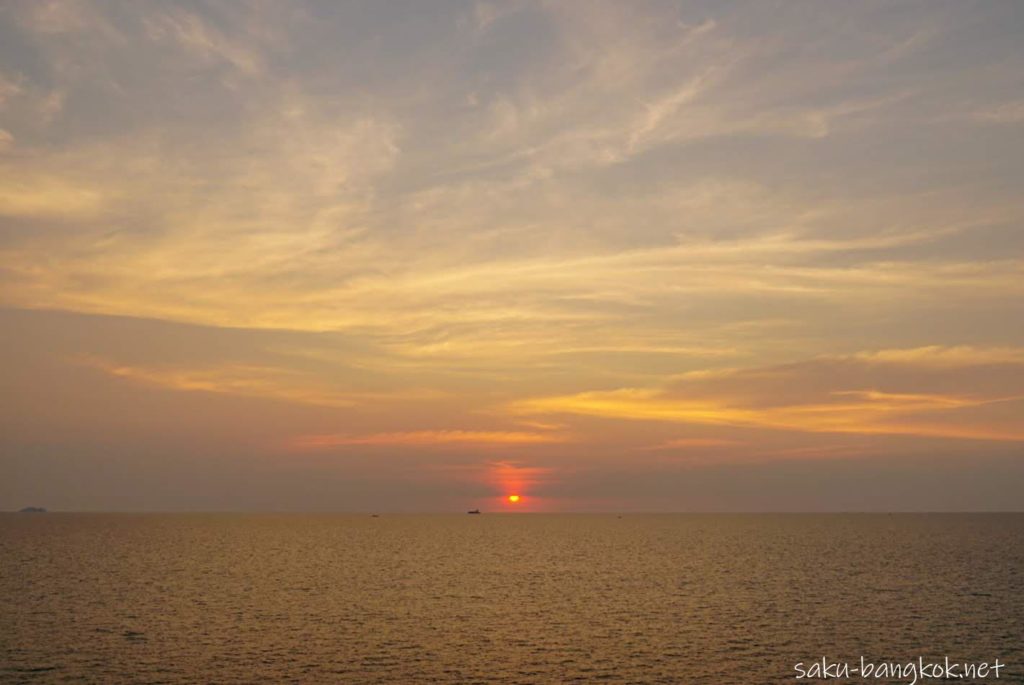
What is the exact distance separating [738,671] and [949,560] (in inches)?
5805

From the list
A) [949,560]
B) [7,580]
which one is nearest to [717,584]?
[949,560]

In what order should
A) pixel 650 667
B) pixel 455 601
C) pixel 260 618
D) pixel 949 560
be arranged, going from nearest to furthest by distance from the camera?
1. pixel 650 667
2. pixel 260 618
3. pixel 455 601
4. pixel 949 560

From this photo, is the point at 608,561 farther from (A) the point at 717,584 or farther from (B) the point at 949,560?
(B) the point at 949,560

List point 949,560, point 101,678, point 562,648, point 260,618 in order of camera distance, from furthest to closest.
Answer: point 949,560, point 260,618, point 562,648, point 101,678

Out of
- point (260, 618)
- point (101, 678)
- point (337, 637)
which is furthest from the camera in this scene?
point (260, 618)

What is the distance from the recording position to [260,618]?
311 ft

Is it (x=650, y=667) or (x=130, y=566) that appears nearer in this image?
(x=650, y=667)

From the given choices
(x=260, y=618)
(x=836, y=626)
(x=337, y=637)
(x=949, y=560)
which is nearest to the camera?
(x=337, y=637)

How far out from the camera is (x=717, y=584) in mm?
133375

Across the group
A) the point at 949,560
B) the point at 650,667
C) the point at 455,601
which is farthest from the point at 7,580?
the point at 949,560

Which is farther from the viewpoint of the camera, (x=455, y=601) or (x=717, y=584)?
(x=717, y=584)

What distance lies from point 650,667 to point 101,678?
40.2 m

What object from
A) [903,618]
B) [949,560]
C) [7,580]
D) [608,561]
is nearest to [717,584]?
[903,618]

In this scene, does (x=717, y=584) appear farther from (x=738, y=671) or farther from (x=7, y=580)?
(x=7, y=580)
